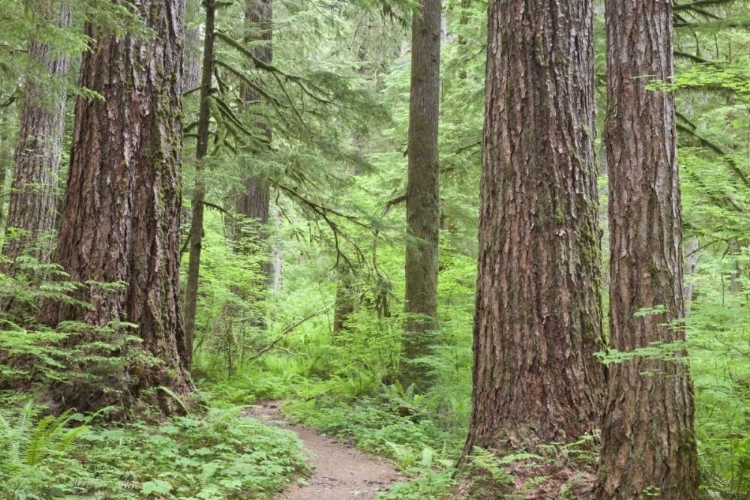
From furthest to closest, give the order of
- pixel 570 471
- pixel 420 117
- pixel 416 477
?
1. pixel 420 117
2. pixel 416 477
3. pixel 570 471

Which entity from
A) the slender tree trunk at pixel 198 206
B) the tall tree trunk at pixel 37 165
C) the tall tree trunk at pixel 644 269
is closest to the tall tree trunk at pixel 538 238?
the tall tree trunk at pixel 644 269

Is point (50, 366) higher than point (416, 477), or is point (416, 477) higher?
point (50, 366)

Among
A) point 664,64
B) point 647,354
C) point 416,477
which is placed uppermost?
point 664,64

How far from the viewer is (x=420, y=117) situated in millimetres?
9586

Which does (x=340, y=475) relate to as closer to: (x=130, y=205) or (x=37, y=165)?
(x=130, y=205)

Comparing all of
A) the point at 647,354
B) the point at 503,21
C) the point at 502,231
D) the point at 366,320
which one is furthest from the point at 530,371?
the point at 366,320

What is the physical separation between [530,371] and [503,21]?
2.78m

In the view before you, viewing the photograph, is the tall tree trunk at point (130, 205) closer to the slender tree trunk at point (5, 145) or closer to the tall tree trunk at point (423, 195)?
the tall tree trunk at point (423, 195)

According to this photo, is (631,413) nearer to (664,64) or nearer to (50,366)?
(664,64)

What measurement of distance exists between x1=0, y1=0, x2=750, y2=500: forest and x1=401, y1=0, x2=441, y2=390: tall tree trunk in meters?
0.04

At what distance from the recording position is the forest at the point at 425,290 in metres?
3.49

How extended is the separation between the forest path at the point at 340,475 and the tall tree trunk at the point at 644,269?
2504 mm

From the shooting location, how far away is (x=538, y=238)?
464cm

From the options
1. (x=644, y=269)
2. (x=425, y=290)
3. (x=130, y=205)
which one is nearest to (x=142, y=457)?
(x=130, y=205)
